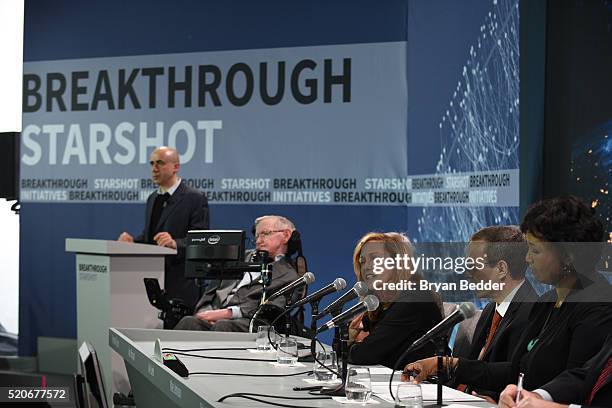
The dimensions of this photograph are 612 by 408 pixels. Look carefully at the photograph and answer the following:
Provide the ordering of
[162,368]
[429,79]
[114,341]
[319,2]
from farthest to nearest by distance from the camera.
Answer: [319,2]
[429,79]
[114,341]
[162,368]

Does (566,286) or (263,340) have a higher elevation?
(566,286)

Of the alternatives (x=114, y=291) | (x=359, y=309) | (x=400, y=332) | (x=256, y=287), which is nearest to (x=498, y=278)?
(x=400, y=332)

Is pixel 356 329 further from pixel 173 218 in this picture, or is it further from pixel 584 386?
pixel 173 218

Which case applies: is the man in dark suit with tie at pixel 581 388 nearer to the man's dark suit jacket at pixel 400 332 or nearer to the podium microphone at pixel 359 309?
the podium microphone at pixel 359 309

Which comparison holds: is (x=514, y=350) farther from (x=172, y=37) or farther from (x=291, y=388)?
(x=172, y=37)

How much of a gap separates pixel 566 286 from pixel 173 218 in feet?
12.6

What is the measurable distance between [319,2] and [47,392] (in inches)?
212

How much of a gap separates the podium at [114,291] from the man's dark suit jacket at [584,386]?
3.53 m

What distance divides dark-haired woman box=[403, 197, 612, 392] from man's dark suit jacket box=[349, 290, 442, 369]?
2.55ft

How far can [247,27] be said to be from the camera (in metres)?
7.43

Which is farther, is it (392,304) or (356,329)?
(356,329)

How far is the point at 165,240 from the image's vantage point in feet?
Answer: 20.0

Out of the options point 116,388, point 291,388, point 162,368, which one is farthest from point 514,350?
point 116,388

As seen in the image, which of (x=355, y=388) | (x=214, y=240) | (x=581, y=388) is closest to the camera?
(x=581, y=388)
